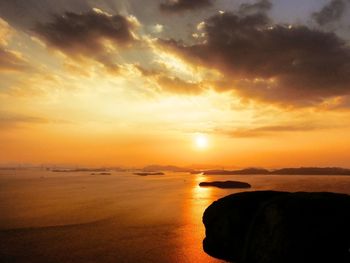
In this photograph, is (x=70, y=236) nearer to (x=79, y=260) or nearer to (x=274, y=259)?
(x=79, y=260)

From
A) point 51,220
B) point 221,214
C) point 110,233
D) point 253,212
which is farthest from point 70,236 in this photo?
point 253,212

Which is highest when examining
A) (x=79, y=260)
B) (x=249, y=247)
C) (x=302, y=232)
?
(x=302, y=232)

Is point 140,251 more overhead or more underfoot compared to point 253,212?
more underfoot

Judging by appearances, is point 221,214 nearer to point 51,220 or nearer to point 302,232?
point 302,232

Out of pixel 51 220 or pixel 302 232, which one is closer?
pixel 302 232

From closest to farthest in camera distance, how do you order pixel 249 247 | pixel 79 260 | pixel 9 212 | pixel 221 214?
pixel 249 247 < pixel 79 260 < pixel 221 214 < pixel 9 212

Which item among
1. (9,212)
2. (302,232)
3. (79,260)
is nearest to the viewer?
(302,232)

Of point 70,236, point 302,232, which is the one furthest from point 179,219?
point 302,232
